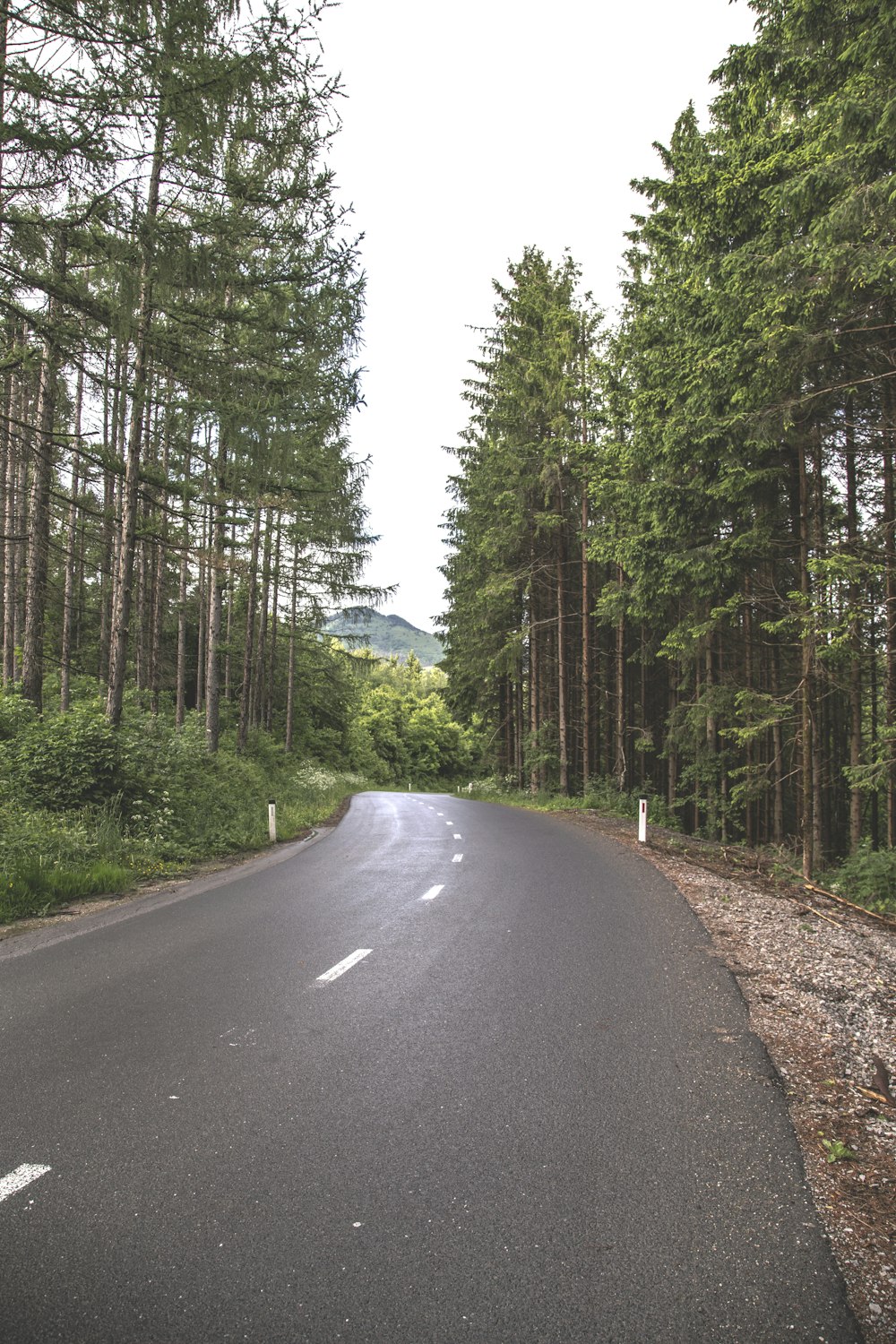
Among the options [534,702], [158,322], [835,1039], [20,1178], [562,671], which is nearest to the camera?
[20,1178]

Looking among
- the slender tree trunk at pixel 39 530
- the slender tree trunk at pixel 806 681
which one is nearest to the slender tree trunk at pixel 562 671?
the slender tree trunk at pixel 806 681

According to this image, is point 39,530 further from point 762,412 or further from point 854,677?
point 854,677

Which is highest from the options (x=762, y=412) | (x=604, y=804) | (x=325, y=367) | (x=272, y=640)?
(x=325, y=367)

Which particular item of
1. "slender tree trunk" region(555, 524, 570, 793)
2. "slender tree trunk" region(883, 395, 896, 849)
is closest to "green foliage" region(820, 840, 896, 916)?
"slender tree trunk" region(883, 395, 896, 849)

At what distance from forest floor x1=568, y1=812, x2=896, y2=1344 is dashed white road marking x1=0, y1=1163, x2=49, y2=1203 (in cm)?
311

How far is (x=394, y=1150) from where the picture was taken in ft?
9.83

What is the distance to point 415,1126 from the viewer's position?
3199 millimetres

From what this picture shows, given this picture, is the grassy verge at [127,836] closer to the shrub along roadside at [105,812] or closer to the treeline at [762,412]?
the shrub along roadside at [105,812]

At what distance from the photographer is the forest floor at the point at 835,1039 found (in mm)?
2514

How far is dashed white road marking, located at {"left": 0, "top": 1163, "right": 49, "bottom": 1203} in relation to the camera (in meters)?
2.65

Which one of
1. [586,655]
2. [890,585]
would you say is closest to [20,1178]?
[890,585]

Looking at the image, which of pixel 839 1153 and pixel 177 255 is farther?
pixel 177 255

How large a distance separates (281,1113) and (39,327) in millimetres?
8640

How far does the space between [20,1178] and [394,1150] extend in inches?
61.2
